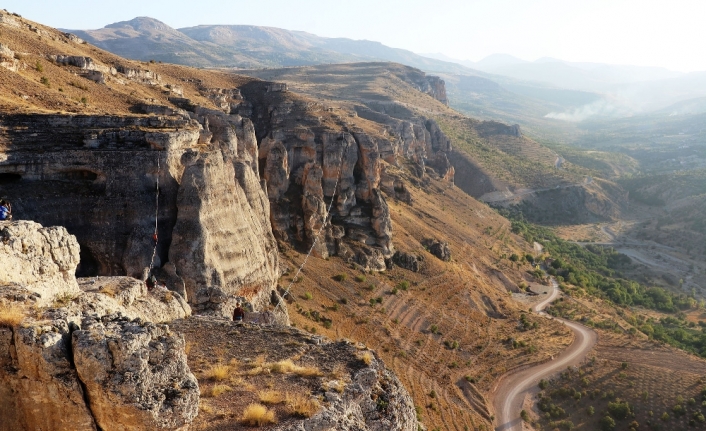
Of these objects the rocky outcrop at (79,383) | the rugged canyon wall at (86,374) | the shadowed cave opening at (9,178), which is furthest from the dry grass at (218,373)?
the shadowed cave opening at (9,178)

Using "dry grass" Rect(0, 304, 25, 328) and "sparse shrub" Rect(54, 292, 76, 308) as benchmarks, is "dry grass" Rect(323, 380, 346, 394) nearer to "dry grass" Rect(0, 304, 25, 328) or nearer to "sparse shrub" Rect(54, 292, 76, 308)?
"sparse shrub" Rect(54, 292, 76, 308)

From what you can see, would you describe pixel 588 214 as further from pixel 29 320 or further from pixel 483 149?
pixel 29 320

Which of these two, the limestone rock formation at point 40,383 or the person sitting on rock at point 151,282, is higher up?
the limestone rock formation at point 40,383

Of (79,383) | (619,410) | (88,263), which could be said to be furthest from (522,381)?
(79,383)

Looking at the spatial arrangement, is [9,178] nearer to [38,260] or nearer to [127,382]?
[38,260]

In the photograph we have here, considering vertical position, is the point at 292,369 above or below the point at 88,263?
above

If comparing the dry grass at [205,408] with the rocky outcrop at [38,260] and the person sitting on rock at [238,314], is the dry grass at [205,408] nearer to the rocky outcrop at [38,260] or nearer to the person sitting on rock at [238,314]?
the rocky outcrop at [38,260]

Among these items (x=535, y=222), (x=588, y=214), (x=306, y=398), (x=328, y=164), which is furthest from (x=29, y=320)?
(x=588, y=214)
